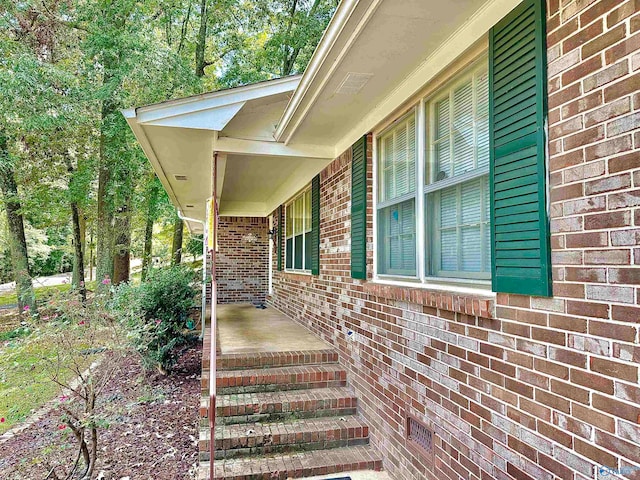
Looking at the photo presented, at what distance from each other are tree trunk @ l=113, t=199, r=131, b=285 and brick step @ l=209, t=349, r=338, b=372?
880cm

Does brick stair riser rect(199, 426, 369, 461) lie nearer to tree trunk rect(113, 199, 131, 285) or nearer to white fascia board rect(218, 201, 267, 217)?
white fascia board rect(218, 201, 267, 217)

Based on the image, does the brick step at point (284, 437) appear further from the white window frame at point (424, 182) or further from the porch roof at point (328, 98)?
the porch roof at point (328, 98)

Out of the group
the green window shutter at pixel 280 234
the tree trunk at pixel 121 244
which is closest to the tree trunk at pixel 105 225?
the tree trunk at pixel 121 244

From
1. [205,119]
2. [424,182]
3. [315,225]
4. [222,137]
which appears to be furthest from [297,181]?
[424,182]

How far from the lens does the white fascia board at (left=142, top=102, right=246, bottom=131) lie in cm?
381

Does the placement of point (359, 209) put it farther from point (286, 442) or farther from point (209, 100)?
point (286, 442)

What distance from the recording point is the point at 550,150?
1867 mm

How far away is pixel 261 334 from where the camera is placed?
5938mm

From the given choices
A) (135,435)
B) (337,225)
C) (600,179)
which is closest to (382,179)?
(337,225)

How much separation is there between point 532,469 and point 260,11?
49.6 feet

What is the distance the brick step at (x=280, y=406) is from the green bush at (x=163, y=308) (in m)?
1.97

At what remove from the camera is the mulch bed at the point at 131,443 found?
3574mm

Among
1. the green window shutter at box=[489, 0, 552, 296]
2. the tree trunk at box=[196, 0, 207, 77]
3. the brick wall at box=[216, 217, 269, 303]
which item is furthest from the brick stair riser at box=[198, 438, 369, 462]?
the tree trunk at box=[196, 0, 207, 77]

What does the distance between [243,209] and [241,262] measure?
137 centimetres
